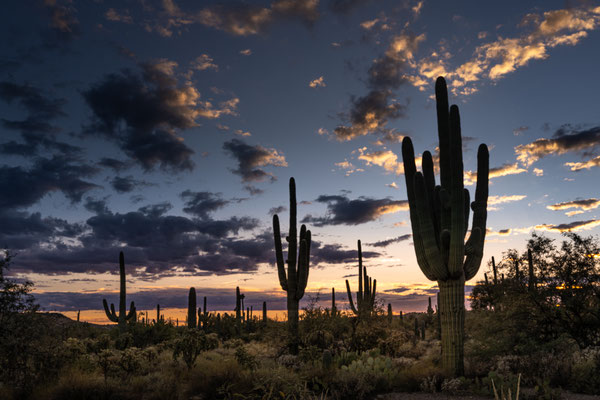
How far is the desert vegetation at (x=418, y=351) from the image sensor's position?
12266 mm

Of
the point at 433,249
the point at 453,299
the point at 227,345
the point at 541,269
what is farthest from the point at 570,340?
the point at 227,345

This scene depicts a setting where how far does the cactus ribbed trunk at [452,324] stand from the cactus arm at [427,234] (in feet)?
1.52

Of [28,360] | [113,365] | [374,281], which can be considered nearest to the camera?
[28,360]

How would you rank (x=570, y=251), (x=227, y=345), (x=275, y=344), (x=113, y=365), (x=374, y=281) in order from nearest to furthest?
(x=113, y=365) < (x=570, y=251) < (x=275, y=344) < (x=227, y=345) < (x=374, y=281)

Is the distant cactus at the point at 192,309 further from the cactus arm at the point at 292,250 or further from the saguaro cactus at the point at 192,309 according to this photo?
the cactus arm at the point at 292,250

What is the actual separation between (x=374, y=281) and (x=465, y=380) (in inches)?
762

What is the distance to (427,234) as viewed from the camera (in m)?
14.6

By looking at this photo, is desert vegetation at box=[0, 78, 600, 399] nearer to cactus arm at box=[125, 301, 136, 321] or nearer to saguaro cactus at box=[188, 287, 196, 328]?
saguaro cactus at box=[188, 287, 196, 328]

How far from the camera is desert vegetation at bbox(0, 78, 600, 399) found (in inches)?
483

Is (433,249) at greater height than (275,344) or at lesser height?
greater

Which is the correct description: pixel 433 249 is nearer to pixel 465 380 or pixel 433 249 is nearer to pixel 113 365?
pixel 465 380

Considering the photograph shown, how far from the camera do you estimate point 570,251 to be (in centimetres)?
1786

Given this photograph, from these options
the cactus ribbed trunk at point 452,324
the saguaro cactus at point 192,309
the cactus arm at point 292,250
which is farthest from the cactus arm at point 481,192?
the saguaro cactus at point 192,309

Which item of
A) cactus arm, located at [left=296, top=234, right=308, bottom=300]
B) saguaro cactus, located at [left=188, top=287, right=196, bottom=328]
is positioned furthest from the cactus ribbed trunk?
saguaro cactus, located at [left=188, top=287, right=196, bottom=328]
